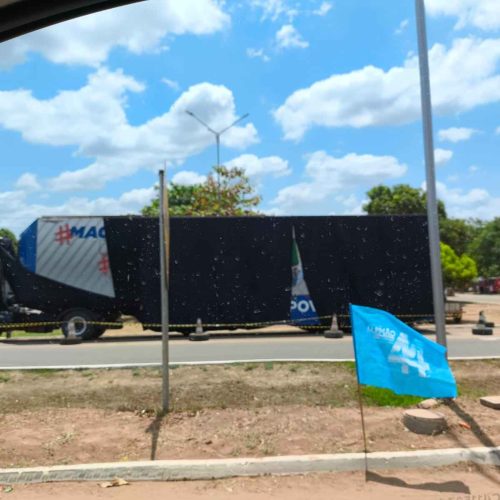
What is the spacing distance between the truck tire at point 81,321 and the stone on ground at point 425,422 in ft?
35.7

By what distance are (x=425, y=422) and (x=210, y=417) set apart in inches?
93.1

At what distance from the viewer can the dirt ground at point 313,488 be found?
4414 mm

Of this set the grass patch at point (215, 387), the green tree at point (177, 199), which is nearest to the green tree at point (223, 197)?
the green tree at point (177, 199)

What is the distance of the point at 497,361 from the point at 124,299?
32.1 ft

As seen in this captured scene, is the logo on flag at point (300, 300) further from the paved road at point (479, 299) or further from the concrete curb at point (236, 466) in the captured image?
the paved road at point (479, 299)

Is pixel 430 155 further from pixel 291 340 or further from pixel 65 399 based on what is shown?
pixel 291 340

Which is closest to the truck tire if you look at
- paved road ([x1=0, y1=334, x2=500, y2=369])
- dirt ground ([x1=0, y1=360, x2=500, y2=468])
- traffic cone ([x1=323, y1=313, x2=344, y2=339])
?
paved road ([x1=0, y1=334, x2=500, y2=369])

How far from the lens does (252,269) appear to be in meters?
15.3

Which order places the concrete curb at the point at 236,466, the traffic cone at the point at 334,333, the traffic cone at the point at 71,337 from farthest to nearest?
the traffic cone at the point at 71,337 → the traffic cone at the point at 334,333 → the concrete curb at the point at 236,466

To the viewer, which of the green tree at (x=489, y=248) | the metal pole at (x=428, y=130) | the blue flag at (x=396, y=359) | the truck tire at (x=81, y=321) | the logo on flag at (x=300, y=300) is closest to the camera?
the blue flag at (x=396, y=359)

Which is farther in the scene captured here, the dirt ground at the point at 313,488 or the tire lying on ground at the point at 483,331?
the tire lying on ground at the point at 483,331

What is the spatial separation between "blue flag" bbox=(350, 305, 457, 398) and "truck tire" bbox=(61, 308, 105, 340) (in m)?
11.0

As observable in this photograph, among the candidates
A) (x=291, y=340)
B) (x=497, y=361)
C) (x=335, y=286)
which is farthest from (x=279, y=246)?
(x=497, y=361)

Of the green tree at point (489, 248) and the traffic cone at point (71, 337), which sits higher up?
the green tree at point (489, 248)
